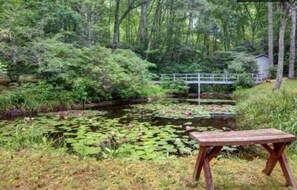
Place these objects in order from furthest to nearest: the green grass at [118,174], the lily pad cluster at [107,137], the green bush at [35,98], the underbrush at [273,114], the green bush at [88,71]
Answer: the green bush at [88,71], the green bush at [35,98], the underbrush at [273,114], the lily pad cluster at [107,137], the green grass at [118,174]

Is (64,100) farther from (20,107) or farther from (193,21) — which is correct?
(193,21)

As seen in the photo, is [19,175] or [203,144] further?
[19,175]

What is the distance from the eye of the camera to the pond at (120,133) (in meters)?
5.66

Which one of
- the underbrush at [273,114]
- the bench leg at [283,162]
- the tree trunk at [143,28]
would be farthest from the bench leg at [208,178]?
the tree trunk at [143,28]

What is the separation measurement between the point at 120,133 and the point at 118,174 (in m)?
3.50

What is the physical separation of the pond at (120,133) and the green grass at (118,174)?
969 millimetres

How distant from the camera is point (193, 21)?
94.2 ft

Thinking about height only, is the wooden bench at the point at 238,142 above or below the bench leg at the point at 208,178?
above

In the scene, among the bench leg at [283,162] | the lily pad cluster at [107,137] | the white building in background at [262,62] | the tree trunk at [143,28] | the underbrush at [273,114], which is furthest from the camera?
the tree trunk at [143,28]

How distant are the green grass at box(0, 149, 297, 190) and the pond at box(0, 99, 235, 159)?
969 millimetres

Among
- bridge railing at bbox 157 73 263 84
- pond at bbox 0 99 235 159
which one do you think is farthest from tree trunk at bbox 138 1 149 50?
pond at bbox 0 99 235 159

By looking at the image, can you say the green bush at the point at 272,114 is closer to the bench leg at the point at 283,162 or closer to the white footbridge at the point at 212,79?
the bench leg at the point at 283,162

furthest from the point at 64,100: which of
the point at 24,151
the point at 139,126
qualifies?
the point at 24,151

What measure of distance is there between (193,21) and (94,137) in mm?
24289
